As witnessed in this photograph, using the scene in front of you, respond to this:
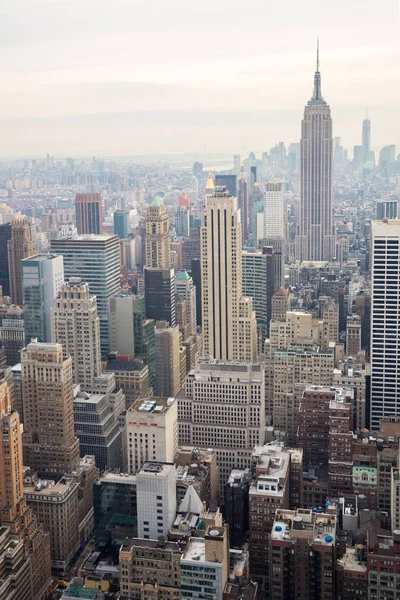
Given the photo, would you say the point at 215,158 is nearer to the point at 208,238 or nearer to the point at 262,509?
the point at 208,238

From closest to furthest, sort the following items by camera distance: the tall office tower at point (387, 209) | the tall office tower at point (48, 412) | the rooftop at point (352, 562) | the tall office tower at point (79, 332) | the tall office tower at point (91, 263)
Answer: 1. the rooftop at point (352, 562)
2. the tall office tower at point (48, 412)
3. the tall office tower at point (79, 332)
4. the tall office tower at point (91, 263)
5. the tall office tower at point (387, 209)

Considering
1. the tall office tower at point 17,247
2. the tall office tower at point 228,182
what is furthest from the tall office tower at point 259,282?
the tall office tower at point 17,247

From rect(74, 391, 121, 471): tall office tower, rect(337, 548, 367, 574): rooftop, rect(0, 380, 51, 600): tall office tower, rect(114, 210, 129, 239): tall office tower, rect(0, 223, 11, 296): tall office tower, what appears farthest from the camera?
rect(114, 210, 129, 239): tall office tower

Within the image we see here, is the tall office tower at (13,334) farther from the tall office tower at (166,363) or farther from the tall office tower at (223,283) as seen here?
the tall office tower at (223,283)

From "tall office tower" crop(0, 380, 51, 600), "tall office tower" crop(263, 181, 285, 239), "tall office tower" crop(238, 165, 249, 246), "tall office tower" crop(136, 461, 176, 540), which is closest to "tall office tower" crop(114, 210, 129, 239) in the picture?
"tall office tower" crop(238, 165, 249, 246)

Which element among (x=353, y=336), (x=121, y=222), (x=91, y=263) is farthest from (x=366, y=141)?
(x=121, y=222)

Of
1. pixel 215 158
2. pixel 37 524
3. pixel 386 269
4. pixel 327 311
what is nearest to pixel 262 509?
pixel 37 524

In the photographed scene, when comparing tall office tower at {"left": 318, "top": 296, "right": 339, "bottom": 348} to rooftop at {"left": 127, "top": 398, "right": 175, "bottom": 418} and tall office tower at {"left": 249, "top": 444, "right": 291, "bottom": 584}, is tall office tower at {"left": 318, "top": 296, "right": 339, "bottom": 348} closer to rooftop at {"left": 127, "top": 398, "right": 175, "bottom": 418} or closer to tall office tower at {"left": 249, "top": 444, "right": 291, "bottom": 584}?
rooftop at {"left": 127, "top": 398, "right": 175, "bottom": 418}
